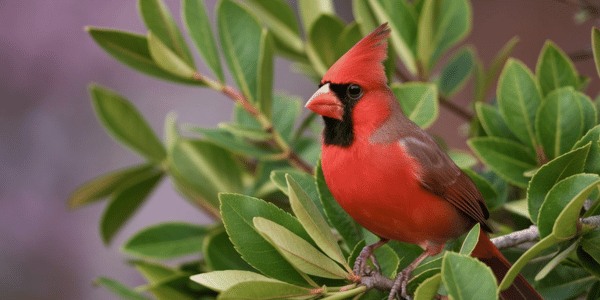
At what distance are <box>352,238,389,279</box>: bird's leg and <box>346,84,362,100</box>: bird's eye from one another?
0.17m

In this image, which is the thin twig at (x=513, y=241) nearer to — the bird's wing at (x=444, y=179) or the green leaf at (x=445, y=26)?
the bird's wing at (x=444, y=179)

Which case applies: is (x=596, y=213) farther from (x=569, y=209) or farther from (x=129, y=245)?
(x=129, y=245)

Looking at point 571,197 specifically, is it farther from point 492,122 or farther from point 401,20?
point 401,20

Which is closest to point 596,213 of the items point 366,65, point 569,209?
point 569,209

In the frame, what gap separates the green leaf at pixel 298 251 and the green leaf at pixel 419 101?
33 centimetres

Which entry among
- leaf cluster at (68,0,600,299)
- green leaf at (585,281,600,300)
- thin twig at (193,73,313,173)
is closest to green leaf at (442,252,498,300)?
leaf cluster at (68,0,600,299)

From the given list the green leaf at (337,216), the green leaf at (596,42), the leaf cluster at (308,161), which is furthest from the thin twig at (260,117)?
the green leaf at (596,42)

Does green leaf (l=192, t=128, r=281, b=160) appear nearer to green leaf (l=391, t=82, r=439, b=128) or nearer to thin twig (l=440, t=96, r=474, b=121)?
green leaf (l=391, t=82, r=439, b=128)

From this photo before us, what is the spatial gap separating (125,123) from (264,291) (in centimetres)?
66

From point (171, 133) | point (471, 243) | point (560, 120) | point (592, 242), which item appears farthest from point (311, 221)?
point (171, 133)

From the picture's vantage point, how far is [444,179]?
95cm

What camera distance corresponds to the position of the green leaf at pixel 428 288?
64cm

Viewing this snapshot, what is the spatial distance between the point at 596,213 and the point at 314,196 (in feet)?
1.03

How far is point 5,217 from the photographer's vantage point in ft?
9.23
